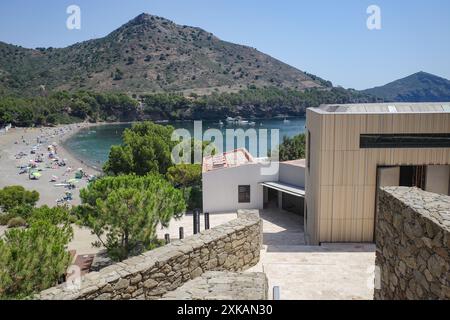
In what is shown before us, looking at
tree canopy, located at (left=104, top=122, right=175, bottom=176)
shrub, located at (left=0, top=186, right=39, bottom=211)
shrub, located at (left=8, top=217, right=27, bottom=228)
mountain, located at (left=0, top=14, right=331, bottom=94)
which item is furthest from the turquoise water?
shrub, located at (left=8, top=217, right=27, bottom=228)

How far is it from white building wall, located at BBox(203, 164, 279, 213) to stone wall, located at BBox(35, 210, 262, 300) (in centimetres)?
1088

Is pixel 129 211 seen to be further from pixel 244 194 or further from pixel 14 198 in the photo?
pixel 14 198

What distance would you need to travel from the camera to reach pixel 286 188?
20.2 m

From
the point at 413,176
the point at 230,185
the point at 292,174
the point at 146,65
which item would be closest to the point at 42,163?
the point at 230,185

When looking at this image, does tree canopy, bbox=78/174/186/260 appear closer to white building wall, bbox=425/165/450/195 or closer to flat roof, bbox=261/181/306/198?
flat roof, bbox=261/181/306/198

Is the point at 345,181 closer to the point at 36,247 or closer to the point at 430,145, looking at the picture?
the point at 430,145

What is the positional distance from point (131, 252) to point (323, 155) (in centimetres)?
802

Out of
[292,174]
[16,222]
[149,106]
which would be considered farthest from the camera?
[149,106]

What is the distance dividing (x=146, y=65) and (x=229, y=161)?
140 meters

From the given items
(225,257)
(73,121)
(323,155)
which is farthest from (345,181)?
(73,121)
